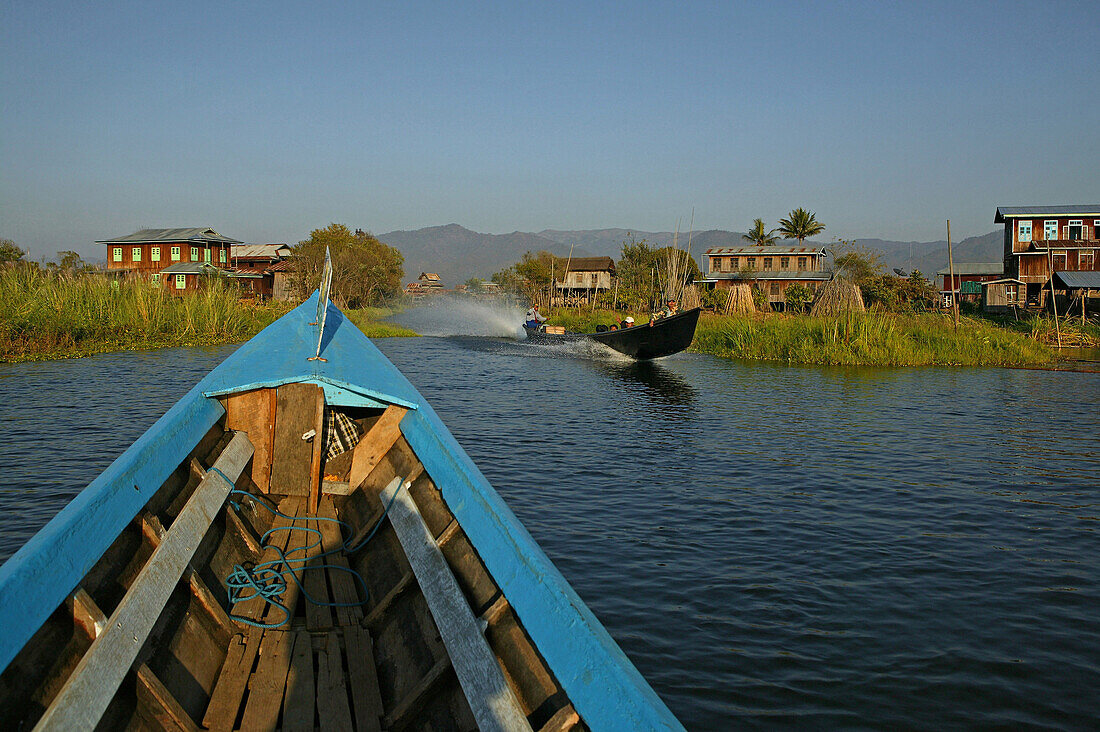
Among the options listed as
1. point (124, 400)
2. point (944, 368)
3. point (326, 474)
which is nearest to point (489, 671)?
point (326, 474)

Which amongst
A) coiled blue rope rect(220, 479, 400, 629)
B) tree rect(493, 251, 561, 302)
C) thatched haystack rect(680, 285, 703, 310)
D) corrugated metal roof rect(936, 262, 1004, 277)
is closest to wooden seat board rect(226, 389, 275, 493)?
coiled blue rope rect(220, 479, 400, 629)

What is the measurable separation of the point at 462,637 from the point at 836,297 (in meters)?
30.5

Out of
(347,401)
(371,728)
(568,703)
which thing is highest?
(347,401)

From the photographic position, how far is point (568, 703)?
2566mm

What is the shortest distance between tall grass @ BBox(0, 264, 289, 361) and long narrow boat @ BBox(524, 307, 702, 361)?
1387 cm

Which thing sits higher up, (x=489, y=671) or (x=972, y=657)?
(x=489, y=671)

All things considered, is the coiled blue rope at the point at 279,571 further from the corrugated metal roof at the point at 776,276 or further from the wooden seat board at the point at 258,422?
the corrugated metal roof at the point at 776,276

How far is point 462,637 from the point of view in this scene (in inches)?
116

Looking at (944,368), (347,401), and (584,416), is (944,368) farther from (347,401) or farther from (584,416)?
(347,401)

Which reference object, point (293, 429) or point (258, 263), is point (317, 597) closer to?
point (293, 429)

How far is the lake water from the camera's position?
5.13 meters

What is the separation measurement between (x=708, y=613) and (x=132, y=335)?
24475 mm

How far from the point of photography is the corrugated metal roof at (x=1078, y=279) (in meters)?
41.6

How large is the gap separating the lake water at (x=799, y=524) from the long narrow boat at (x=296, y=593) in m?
1.99
